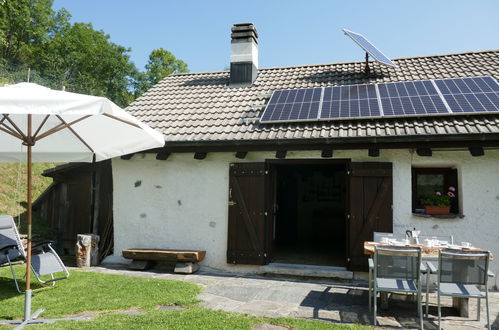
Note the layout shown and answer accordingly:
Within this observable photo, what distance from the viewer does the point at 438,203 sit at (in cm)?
621

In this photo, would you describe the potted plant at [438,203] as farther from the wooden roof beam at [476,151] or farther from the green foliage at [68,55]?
the green foliage at [68,55]

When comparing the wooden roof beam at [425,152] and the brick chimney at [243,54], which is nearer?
the wooden roof beam at [425,152]

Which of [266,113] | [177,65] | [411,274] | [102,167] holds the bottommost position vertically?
[411,274]

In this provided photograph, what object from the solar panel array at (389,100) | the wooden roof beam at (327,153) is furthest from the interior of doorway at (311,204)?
the wooden roof beam at (327,153)

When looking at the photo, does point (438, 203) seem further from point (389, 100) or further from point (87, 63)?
point (87, 63)

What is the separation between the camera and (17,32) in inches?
1227

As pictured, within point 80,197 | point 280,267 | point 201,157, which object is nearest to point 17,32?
point 80,197

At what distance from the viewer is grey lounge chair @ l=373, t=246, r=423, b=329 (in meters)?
Result: 4.16

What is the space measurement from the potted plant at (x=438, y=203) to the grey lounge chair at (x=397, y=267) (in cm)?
235

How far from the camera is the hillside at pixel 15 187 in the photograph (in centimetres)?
1105

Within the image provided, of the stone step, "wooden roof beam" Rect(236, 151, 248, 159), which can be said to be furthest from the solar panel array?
the stone step

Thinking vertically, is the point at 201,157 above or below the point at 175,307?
above

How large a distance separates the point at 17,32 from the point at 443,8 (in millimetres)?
35147

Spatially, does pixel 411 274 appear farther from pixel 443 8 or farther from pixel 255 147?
pixel 443 8
